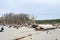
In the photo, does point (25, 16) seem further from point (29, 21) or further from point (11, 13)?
point (11, 13)

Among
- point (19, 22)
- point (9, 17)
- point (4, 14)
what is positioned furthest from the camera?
point (4, 14)

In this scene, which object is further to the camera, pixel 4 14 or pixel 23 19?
pixel 4 14

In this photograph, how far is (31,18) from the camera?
14162 cm

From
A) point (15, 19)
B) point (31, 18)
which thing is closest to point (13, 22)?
point (15, 19)

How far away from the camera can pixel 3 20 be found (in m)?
140

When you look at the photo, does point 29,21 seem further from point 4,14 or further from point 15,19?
point 4,14

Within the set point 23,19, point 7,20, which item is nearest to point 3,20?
point 7,20

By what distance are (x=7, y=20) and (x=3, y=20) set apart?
15.1ft

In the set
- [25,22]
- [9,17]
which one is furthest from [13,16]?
[25,22]

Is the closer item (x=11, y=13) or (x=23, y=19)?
(x=23, y=19)

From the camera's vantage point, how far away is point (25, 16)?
135750 mm

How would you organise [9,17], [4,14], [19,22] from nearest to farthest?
[19,22] → [9,17] → [4,14]

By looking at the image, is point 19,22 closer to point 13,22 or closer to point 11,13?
point 13,22

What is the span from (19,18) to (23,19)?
329 cm
